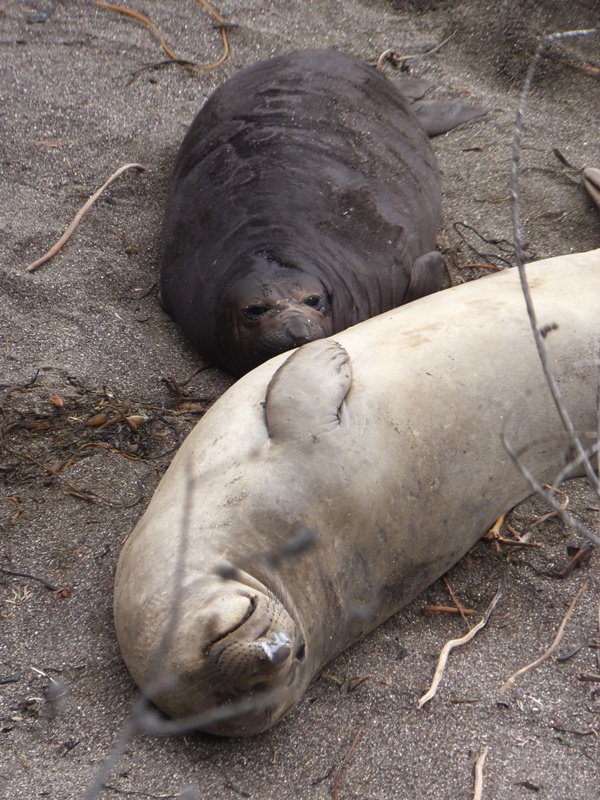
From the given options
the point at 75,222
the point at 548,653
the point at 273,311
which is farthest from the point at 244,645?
the point at 75,222

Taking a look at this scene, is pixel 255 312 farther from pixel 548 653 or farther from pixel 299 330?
pixel 548 653

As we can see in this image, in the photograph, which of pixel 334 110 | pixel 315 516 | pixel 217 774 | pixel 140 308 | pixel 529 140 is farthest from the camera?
pixel 529 140

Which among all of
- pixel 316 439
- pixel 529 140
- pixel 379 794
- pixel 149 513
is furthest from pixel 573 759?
pixel 529 140

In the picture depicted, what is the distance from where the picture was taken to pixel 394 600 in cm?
263

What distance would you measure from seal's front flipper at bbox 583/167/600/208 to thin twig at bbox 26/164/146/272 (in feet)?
6.59

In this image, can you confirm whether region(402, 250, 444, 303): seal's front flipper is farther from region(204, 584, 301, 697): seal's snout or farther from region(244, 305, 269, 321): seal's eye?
region(204, 584, 301, 697): seal's snout

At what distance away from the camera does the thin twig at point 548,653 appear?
98.5 inches

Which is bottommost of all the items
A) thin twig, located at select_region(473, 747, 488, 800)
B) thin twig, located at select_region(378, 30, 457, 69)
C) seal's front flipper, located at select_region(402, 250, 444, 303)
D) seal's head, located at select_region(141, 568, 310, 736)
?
thin twig, located at select_region(473, 747, 488, 800)

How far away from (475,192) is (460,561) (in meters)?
2.30

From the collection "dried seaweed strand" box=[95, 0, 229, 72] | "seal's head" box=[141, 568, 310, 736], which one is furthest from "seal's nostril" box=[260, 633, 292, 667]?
"dried seaweed strand" box=[95, 0, 229, 72]

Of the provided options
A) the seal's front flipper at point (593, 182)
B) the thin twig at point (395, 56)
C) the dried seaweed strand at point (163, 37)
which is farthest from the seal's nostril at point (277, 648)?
the thin twig at point (395, 56)

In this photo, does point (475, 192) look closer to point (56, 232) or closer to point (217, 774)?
point (56, 232)

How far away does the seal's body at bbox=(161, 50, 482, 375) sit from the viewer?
3.70 m

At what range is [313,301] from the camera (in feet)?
12.1
